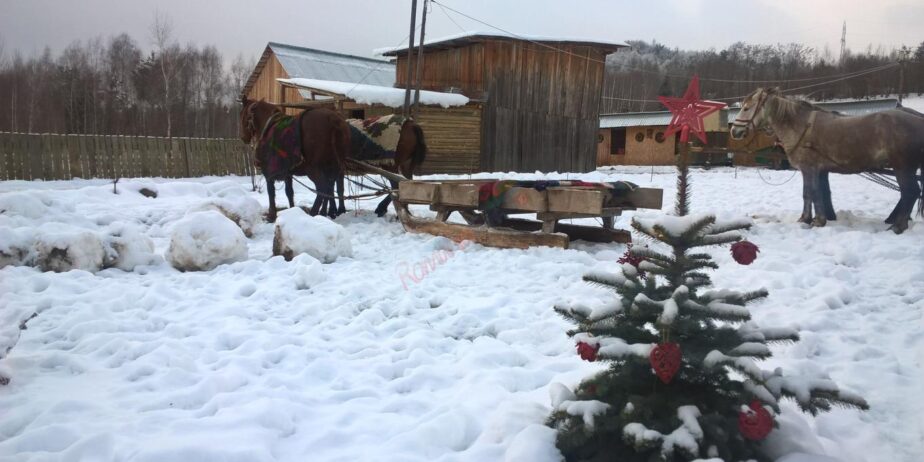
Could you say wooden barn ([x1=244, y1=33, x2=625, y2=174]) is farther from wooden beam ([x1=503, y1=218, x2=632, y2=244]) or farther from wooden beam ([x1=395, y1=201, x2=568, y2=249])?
wooden beam ([x1=503, y1=218, x2=632, y2=244])

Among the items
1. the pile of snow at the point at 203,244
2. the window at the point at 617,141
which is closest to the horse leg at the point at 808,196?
the pile of snow at the point at 203,244

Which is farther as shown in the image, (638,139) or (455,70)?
(638,139)

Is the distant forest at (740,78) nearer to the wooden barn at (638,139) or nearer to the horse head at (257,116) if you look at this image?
the wooden barn at (638,139)

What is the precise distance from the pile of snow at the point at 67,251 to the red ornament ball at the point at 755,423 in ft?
18.4

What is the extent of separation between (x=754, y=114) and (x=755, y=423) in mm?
7530

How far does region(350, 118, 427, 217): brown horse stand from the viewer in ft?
31.8

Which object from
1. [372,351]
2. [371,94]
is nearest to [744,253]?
[372,351]

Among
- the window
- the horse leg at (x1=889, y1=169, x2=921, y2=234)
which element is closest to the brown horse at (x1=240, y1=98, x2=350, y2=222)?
the horse leg at (x1=889, y1=169, x2=921, y2=234)

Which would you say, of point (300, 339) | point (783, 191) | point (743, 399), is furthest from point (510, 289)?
Result: point (783, 191)

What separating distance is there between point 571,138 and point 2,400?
813 inches

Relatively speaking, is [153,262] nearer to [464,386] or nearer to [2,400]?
[2,400]

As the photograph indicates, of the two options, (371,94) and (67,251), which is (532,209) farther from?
(371,94)

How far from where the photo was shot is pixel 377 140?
381 inches

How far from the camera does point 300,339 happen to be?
3.67 meters
